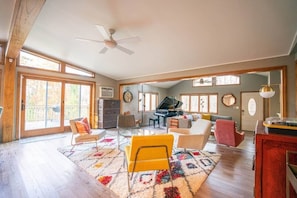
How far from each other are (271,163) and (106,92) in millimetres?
6855

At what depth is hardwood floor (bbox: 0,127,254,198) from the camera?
219 cm

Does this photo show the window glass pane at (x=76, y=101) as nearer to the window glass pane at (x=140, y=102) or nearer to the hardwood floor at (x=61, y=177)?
the hardwood floor at (x=61, y=177)

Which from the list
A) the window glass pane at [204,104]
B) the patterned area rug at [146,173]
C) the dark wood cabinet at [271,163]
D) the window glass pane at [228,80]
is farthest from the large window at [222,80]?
the dark wood cabinet at [271,163]

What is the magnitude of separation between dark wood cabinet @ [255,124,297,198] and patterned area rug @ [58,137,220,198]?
1.02 meters

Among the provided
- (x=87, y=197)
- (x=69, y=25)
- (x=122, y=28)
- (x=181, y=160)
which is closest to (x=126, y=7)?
(x=122, y=28)

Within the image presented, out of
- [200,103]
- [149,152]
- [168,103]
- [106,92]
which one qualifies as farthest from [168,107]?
[149,152]

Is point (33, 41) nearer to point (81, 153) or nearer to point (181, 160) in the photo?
point (81, 153)

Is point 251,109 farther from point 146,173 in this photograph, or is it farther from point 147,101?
point 146,173

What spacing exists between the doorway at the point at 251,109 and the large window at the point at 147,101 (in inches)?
188

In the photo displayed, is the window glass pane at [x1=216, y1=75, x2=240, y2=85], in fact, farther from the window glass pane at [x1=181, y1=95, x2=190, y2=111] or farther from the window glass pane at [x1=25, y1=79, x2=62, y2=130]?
the window glass pane at [x1=25, y1=79, x2=62, y2=130]

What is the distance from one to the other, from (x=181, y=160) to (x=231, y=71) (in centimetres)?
294

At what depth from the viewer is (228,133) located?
432 cm

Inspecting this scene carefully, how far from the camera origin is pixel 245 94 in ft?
25.3

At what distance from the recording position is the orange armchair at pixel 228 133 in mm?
4262
